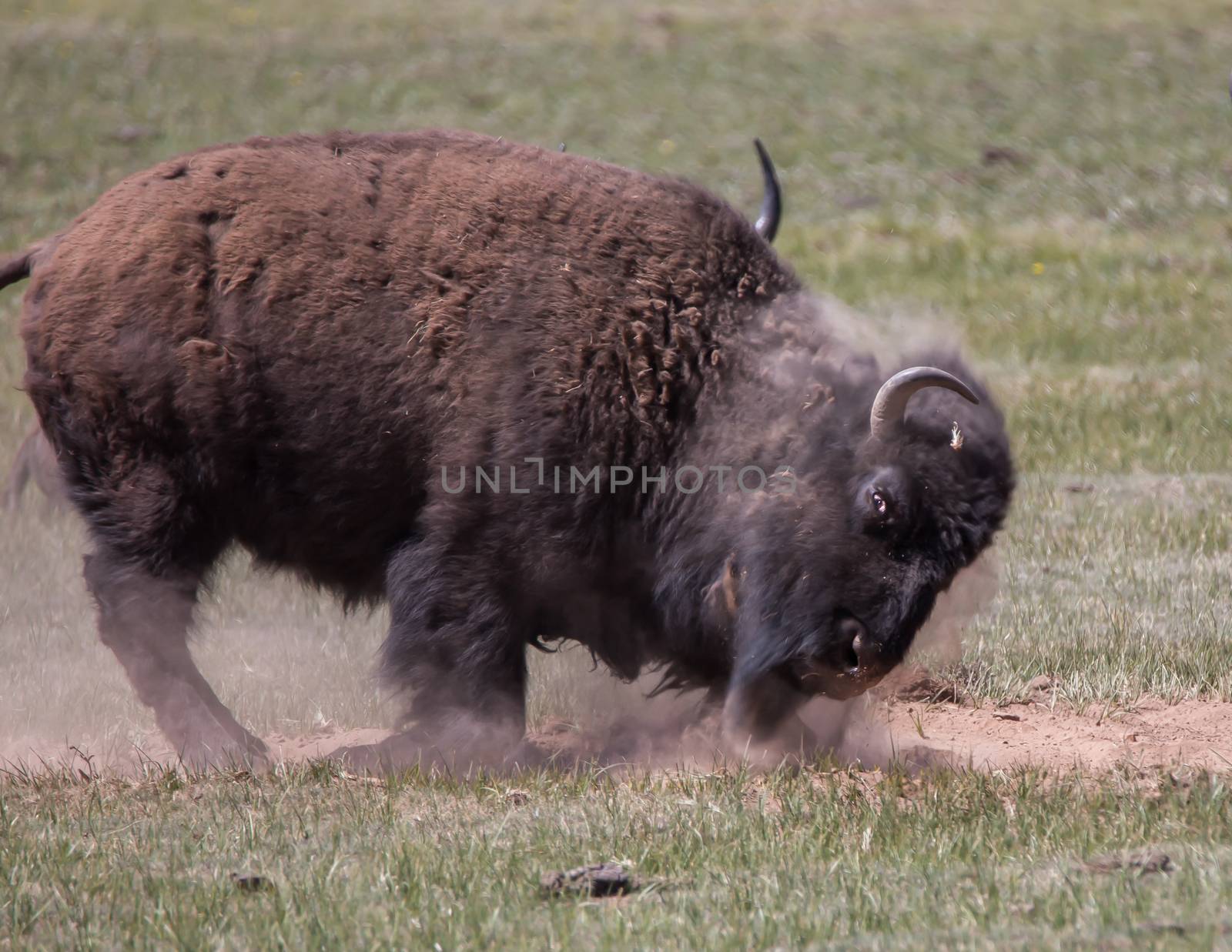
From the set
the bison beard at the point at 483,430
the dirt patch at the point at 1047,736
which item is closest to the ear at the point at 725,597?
the bison beard at the point at 483,430

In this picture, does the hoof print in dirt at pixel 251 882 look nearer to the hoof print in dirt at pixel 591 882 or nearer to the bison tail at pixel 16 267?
the hoof print in dirt at pixel 591 882

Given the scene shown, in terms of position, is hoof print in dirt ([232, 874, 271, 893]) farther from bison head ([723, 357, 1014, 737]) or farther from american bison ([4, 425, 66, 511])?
american bison ([4, 425, 66, 511])

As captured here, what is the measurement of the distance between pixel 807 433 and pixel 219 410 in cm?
181

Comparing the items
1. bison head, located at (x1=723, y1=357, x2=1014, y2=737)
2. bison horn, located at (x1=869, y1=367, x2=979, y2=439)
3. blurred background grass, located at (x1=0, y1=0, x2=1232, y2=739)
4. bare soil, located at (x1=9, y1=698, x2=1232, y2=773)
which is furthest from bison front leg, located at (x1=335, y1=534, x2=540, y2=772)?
bison horn, located at (x1=869, y1=367, x2=979, y2=439)

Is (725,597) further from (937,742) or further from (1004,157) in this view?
(1004,157)

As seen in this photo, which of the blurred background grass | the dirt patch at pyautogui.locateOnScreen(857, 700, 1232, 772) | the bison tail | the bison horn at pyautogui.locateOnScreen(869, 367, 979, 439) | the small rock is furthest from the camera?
the small rock

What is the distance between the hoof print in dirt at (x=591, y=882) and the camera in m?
3.48

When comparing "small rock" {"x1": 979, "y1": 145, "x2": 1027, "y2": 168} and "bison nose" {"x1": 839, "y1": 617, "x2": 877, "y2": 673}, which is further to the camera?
"small rock" {"x1": 979, "y1": 145, "x2": 1027, "y2": 168}

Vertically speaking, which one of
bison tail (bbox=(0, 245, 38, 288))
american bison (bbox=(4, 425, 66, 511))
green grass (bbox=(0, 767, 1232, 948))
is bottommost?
american bison (bbox=(4, 425, 66, 511))

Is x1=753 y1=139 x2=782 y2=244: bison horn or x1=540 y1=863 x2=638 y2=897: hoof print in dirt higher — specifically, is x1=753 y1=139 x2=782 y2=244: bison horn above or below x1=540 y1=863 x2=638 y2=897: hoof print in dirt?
above

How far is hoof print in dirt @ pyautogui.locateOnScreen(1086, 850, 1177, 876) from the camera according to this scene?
11.4 ft

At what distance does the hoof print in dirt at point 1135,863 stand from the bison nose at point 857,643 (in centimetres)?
99

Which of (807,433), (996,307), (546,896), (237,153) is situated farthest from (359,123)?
(546,896)

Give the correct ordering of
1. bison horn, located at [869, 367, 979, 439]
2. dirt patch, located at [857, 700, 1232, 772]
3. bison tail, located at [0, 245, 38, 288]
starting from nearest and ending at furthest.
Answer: bison horn, located at [869, 367, 979, 439], dirt patch, located at [857, 700, 1232, 772], bison tail, located at [0, 245, 38, 288]
